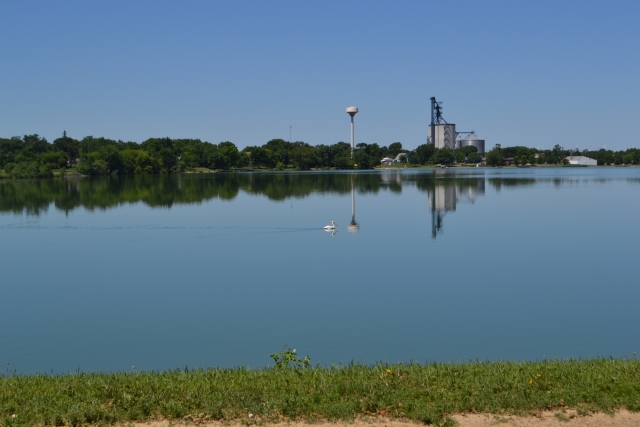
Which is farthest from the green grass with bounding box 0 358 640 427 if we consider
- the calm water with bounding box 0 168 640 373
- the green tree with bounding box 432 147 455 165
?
the green tree with bounding box 432 147 455 165

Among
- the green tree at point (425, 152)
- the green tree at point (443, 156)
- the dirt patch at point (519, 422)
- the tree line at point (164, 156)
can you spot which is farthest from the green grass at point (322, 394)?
the green tree at point (425, 152)

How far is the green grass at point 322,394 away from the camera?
7.75 meters

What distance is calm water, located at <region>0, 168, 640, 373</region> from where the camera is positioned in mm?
13641

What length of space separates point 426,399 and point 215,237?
25.2m

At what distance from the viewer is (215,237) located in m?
32.4

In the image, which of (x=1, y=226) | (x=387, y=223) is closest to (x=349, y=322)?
(x=387, y=223)

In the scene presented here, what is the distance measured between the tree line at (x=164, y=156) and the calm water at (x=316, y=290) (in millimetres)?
99128

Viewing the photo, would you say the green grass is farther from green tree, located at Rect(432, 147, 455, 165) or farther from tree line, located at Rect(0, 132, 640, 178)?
green tree, located at Rect(432, 147, 455, 165)

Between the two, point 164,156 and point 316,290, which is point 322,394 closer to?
point 316,290

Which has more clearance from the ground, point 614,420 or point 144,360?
point 614,420

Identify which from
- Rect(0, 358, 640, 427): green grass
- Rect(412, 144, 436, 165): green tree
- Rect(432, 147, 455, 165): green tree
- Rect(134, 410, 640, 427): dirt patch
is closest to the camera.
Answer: Rect(134, 410, 640, 427): dirt patch

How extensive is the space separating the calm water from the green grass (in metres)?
3.49

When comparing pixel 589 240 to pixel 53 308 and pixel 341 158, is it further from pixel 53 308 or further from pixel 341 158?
pixel 341 158

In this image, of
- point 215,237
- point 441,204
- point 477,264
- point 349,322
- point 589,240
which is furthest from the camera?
point 441,204
